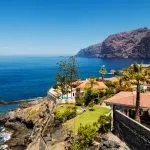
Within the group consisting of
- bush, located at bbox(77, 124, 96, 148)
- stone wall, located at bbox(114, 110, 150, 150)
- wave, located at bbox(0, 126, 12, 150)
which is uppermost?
stone wall, located at bbox(114, 110, 150, 150)

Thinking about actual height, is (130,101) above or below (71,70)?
above

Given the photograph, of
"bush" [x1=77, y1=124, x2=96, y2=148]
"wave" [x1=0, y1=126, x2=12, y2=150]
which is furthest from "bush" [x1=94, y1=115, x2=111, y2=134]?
"wave" [x1=0, y1=126, x2=12, y2=150]

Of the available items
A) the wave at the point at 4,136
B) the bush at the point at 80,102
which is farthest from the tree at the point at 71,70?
the wave at the point at 4,136

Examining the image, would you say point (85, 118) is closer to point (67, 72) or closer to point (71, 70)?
point (67, 72)

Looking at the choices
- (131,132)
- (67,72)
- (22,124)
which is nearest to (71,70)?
(67,72)

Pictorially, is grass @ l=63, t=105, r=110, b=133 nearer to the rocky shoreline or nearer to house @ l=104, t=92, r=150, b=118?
house @ l=104, t=92, r=150, b=118

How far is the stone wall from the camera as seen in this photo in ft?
106

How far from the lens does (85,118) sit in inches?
→ 2186

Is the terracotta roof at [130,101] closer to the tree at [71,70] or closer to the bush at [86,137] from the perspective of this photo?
the bush at [86,137]

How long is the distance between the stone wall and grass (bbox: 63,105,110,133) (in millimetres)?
10729

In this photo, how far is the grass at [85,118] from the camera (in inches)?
2068

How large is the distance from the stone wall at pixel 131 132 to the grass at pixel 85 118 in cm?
1073

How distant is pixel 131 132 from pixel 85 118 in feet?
65.9

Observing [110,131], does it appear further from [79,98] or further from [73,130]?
[79,98]
